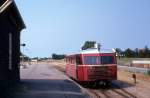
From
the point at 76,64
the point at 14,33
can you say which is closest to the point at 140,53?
the point at 76,64

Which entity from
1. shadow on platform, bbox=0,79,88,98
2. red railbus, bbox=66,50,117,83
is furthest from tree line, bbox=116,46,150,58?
shadow on platform, bbox=0,79,88,98

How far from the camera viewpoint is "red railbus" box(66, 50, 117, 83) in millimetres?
31984

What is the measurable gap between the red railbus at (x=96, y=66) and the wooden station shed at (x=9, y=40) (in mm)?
10382

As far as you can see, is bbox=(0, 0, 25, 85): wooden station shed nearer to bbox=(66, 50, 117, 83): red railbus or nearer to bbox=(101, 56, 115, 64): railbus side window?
bbox=(66, 50, 117, 83): red railbus

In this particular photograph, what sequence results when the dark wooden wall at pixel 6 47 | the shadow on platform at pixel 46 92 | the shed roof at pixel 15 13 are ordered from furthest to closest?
the shed roof at pixel 15 13 < the dark wooden wall at pixel 6 47 < the shadow on platform at pixel 46 92

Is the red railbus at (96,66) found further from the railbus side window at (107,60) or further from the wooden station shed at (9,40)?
the wooden station shed at (9,40)

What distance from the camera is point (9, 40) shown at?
19.2 meters

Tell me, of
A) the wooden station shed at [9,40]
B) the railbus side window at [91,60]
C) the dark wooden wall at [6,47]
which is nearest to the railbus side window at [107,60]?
the railbus side window at [91,60]

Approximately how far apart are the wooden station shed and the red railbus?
10382 mm

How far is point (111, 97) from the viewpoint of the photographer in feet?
90.0

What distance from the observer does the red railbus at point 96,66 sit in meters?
32.0

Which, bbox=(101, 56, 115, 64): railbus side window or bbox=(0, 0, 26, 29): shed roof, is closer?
bbox=(0, 0, 26, 29): shed roof

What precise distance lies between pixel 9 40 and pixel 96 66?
13.5 meters

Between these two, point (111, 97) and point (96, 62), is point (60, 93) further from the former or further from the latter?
point (96, 62)
